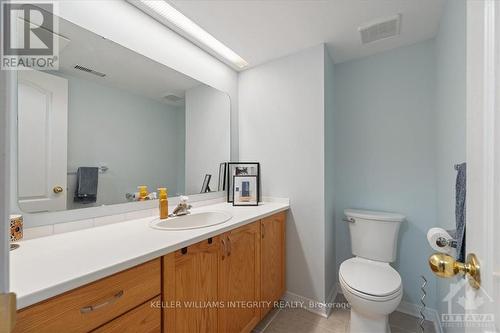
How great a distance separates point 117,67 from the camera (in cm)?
134

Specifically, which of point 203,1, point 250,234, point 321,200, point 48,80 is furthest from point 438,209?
point 48,80

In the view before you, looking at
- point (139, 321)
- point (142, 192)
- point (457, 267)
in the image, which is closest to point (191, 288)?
point (139, 321)

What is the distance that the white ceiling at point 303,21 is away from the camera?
1393 millimetres

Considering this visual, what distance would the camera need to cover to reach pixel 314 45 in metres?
1.84

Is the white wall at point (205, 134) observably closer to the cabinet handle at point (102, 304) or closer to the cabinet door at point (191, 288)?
the cabinet door at point (191, 288)

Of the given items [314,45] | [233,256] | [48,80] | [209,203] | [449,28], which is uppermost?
[314,45]

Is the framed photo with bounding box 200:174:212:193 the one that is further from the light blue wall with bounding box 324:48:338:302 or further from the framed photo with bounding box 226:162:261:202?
the light blue wall with bounding box 324:48:338:302

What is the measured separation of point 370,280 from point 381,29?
6.02 feet

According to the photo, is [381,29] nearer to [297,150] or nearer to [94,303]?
[297,150]

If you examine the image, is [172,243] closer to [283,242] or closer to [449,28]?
[283,242]

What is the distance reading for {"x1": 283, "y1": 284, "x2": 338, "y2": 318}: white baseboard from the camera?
176 cm

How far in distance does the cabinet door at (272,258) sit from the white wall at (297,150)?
0.35ft

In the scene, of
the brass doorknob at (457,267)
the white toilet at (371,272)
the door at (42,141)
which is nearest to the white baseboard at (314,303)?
the white toilet at (371,272)

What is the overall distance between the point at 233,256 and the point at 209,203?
0.72 m
